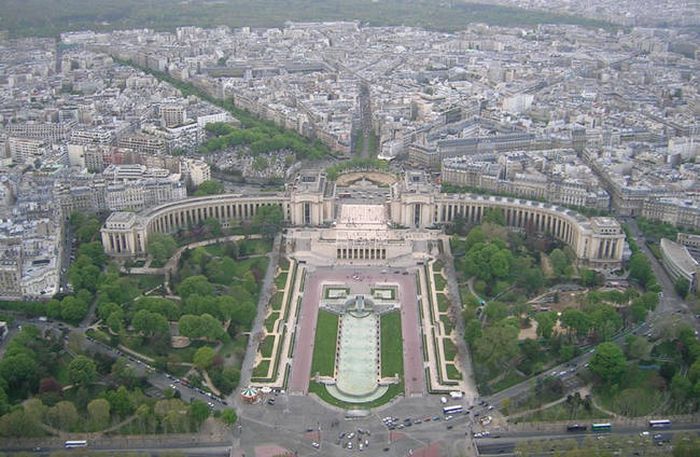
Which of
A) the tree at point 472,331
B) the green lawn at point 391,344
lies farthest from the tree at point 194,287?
the tree at point 472,331

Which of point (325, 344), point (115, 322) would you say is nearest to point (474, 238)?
point (325, 344)

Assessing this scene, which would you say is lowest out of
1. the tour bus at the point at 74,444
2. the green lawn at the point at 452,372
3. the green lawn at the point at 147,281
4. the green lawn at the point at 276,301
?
the tour bus at the point at 74,444

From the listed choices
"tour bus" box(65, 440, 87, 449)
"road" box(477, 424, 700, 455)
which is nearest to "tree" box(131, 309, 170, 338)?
"tour bus" box(65, 440, 87, 449)

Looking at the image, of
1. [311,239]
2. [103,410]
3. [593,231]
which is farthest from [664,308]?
[103,410]

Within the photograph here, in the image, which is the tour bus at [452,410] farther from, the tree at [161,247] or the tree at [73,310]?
the tree at [161,247]

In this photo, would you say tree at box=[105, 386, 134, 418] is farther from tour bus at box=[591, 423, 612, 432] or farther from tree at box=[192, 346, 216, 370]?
tour bus at box=[591, 423, 612, 432]
